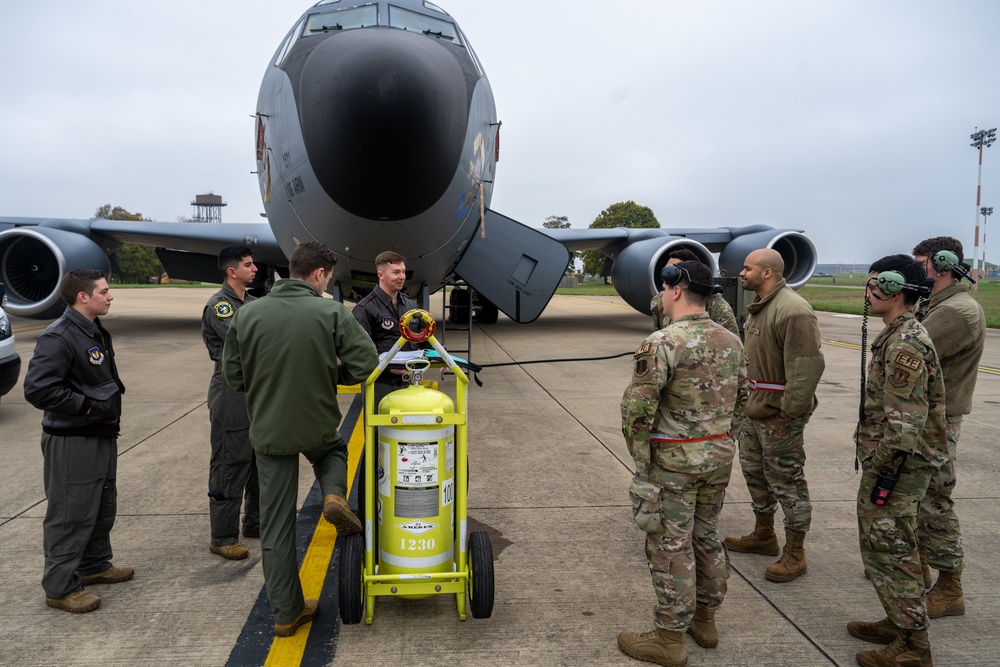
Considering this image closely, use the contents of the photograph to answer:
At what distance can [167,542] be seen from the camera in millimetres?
3705

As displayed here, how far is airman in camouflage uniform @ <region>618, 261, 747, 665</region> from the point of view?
8.42 feet

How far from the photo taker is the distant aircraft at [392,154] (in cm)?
493

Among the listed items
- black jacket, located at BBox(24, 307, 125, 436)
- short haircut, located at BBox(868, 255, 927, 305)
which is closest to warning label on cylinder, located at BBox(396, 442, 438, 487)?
black jacket, located at BBox(24, 307, 125, 436)

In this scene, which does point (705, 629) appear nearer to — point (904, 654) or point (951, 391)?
point (904, 654)

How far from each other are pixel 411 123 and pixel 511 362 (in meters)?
6.15

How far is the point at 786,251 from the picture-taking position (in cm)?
1463

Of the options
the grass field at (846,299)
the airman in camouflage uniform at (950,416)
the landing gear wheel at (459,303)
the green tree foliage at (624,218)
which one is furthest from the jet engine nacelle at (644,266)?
the green tree foliage at (624,218)

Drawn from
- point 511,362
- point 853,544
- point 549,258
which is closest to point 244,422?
point 853,544

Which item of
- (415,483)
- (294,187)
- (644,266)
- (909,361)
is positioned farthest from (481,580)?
(644,266)

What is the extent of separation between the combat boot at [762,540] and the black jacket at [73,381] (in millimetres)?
3485

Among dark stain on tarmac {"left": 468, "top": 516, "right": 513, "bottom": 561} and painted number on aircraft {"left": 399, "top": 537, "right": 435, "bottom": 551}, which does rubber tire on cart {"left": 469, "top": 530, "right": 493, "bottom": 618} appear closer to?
painted number on aircraft {"left": 399, "top": 537, "right": 435, "bottom": 551}

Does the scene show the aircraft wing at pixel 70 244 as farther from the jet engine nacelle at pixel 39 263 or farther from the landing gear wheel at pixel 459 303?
the landing gear wheel at pixel 459 303

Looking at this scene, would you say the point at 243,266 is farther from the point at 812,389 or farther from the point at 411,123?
the point at 812,389

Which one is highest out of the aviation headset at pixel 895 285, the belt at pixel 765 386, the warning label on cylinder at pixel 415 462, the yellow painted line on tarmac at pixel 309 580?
the aviation headset at pixel 895 285
